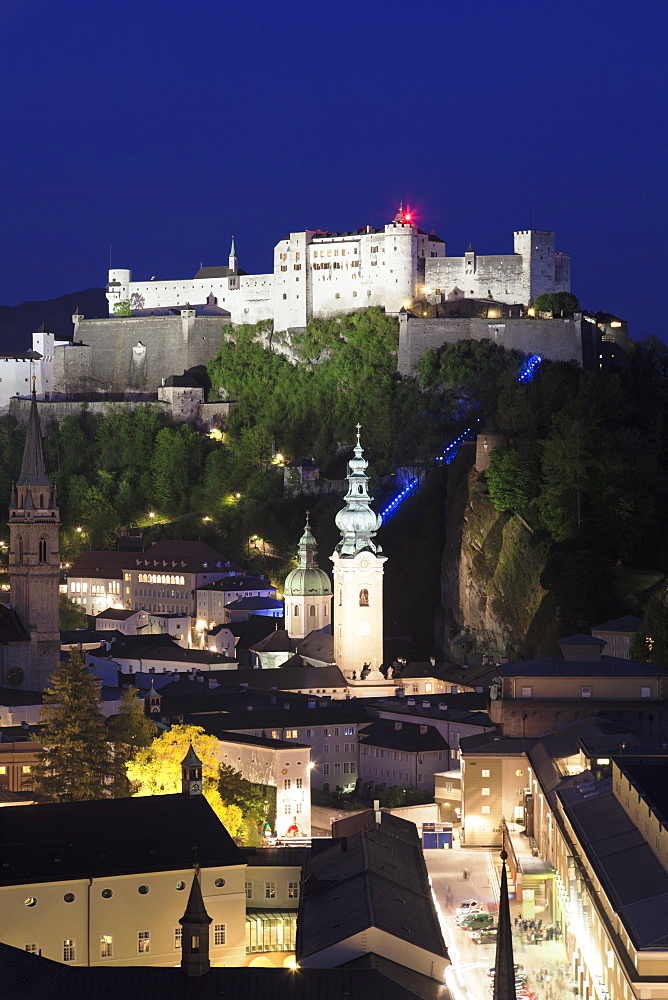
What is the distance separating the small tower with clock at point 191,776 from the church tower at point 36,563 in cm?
2046

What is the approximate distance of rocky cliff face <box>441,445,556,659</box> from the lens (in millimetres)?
77250

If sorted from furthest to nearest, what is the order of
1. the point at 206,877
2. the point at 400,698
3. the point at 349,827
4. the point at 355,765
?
the point at 400,698 → the point at 355,765 → the point at 349,827 → the point at 206,877

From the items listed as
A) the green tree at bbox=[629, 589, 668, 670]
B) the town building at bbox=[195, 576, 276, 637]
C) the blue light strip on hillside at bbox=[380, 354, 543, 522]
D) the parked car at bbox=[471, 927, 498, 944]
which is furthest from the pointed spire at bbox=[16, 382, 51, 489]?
the parked car at bbox=[471, 927, 498, 944]

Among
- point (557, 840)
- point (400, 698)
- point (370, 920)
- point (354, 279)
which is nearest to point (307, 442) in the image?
point (354, 279)

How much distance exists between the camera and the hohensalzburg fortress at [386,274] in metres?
106

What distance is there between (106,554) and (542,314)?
1071 inches

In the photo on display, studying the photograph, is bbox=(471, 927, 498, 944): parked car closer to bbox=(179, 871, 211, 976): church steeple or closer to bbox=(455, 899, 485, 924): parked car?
bbox=(455, 899, 485, 924): parked car

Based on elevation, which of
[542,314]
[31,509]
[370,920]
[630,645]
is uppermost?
[542,314]

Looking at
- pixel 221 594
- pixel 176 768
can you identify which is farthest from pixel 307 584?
pixel 176 768

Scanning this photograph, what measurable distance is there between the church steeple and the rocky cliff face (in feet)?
123

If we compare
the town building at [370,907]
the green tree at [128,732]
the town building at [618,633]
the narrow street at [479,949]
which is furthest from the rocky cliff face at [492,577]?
the town building at [370,907]

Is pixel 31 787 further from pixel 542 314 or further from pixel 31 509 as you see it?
pixel 542 314

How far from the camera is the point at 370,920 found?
39500 millimetres

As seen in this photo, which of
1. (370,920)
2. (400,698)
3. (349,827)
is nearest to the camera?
(370,920)
